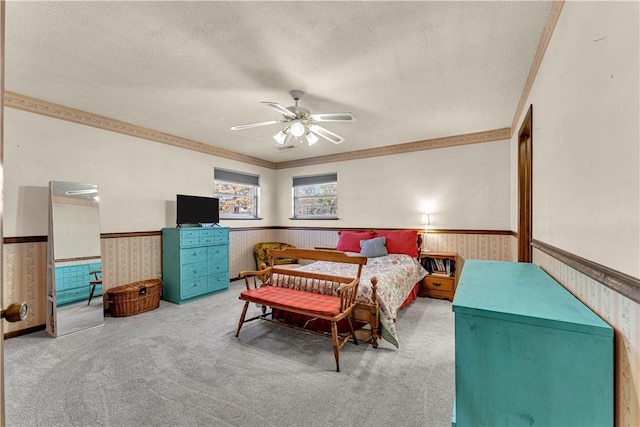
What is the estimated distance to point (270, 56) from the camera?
7.23 feet

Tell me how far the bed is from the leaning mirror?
226cm

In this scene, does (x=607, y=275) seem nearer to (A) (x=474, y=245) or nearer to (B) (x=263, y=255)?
(A) (x=474, y=245)

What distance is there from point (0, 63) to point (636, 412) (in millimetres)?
2078

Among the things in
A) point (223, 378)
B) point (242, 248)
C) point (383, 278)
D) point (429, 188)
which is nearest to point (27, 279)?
point (223, 378)

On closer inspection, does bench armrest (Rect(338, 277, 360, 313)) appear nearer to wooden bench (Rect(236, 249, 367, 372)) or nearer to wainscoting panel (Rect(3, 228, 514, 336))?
wooden bench (Rect(236, 249, 367, 372))

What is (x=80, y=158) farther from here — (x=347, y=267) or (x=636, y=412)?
(x=636, y=412)

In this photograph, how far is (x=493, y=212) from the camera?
423 centimetres

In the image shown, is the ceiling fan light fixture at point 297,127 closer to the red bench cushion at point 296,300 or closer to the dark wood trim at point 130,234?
the red bench cushion at point 296,300

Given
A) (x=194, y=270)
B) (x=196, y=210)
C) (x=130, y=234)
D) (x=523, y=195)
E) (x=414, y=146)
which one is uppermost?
(x=414, y=146)

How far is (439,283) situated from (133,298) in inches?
167

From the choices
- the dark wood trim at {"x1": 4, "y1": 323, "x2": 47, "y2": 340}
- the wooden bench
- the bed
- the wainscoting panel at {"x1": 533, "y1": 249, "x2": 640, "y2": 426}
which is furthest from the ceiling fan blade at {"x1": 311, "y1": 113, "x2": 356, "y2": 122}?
the dark wood trim at {"x1": 4, "y1": 323, "x2": 47, "y2": 340}

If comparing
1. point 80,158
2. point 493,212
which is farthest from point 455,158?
point 80,158

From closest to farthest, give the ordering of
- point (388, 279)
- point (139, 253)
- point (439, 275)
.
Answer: point (388, 279)
point (139, 253)
point (439, 275)

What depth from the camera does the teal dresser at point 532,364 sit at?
87 cm
